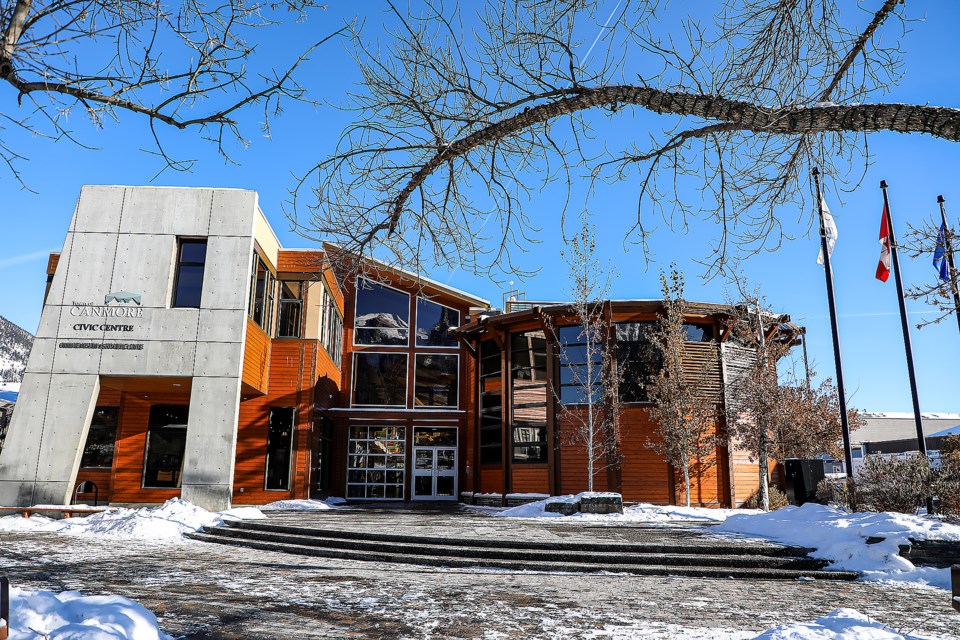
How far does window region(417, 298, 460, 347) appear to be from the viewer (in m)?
26.2

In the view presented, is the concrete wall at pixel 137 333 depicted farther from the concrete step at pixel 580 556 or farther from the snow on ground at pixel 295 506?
the concrete step at pixel 580 556

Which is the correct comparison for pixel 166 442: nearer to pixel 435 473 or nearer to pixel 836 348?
pixel 435 473

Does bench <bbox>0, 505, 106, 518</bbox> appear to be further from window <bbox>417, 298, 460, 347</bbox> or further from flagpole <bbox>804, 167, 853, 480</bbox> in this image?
flagpole <bbox>804, 167, 853, 480</bbox>

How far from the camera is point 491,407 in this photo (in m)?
21.5

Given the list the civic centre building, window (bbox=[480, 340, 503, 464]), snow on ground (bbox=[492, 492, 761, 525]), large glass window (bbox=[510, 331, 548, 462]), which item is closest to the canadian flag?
the civic centre building

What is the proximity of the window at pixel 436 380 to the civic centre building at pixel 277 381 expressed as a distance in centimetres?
6

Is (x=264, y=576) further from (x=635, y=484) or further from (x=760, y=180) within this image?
(x=635, y=484)

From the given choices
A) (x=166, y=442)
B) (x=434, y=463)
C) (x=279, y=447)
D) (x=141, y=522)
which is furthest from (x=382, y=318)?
(x=141, y=522)

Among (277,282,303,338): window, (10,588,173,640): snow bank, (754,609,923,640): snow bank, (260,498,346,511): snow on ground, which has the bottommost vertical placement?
(260,498,346,511): snow on ground

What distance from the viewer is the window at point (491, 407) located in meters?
21.0

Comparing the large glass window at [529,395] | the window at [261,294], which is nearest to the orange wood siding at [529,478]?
the large glass window at [529,395]

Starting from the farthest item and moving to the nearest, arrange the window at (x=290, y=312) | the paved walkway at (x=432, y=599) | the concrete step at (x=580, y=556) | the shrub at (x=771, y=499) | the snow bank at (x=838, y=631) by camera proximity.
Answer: the window at (x=290, y=312), the shrub at (x=771, y=499), the concrete step at (x=580, y=556), the paved walkway at (x=432, y=599), the snow bank at (x=838, y=631)

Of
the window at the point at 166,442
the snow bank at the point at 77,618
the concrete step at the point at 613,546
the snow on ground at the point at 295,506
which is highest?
the window at the point at 166,442

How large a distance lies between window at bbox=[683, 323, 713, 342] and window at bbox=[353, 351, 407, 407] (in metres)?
11.1
